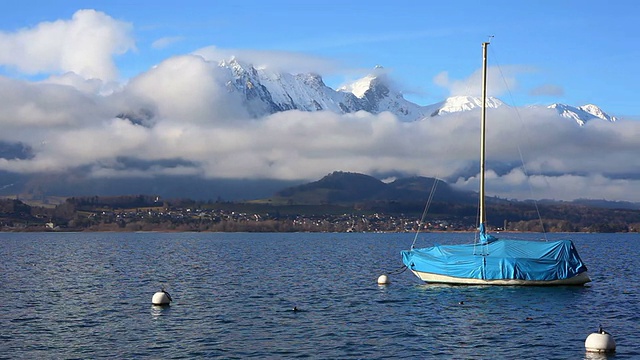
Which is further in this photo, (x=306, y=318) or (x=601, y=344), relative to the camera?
(x=306, y=318)

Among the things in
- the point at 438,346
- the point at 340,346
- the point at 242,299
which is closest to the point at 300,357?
the point at 340,346

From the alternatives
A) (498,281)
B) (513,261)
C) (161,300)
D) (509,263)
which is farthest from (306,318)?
(513,261)

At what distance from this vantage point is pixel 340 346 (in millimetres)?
49562

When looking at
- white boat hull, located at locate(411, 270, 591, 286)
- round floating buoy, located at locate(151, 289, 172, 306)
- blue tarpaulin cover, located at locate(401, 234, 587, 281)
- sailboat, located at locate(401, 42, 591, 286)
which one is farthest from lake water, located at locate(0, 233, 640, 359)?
blue tarpaulin cover, located at locate(401, 234, 587, 281)

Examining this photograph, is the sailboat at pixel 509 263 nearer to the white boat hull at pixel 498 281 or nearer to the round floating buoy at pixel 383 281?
the white boat hull at pixel 498 281

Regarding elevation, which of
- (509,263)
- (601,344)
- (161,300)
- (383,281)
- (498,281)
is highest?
(509,263)

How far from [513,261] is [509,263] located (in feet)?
1.61

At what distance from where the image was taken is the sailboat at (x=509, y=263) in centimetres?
7812

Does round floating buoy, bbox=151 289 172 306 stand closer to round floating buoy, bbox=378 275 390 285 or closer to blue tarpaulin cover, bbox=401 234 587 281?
round floating buoy, bbox=378 275 390 285

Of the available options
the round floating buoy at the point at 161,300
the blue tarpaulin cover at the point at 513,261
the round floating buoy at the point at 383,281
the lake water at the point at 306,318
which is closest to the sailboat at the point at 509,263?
the blue tarpaulin cover at the point at 513,261

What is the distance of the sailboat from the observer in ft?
256

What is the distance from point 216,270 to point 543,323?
66981mm

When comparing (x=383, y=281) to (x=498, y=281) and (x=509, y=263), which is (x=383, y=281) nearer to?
(x=498, y=281)

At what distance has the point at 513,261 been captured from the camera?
3073 inches
